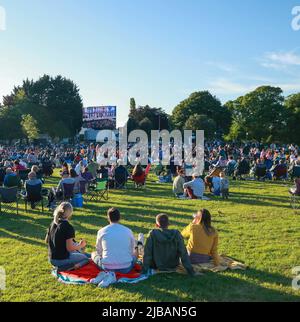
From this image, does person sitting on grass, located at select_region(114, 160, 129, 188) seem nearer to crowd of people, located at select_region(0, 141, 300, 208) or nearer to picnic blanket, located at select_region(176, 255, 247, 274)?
crowd of people, located at select_region(0, 141, 300, 208)

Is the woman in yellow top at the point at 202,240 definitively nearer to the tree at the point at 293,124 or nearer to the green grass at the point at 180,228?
the green grass at the point at 180,228

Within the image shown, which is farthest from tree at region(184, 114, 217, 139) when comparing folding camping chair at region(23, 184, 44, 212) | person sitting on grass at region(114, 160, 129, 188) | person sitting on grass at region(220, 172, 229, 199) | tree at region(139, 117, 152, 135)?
folding camping chair at region(23, 184, 44, 212)

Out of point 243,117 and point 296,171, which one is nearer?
point 296,171

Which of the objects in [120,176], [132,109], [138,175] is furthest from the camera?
[132,109]

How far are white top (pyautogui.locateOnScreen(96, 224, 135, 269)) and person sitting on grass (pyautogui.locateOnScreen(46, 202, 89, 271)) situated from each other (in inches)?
18.2

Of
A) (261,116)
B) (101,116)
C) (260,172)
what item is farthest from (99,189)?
(101,116)

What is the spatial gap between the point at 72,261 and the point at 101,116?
211ft

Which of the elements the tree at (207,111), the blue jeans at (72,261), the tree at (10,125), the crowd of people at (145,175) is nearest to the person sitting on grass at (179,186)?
the crowd of people at (145,175)

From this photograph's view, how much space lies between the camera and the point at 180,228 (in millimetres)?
10070

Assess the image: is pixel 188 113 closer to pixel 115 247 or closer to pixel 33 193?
pixel 33 193

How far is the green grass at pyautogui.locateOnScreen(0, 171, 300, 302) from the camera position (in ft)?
19.4

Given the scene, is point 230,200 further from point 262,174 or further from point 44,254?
point 44,254
